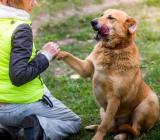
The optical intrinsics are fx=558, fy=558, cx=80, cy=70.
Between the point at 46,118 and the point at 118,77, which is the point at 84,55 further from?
the point at 46,118

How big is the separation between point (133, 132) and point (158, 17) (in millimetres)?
5102

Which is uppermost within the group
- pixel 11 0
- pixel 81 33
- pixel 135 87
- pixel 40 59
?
pixel 11 0

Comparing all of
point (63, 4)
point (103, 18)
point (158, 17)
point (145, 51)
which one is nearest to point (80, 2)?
point (63, 4)

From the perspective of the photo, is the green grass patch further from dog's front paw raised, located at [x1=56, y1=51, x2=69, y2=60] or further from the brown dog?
dog's front paw raised, located at [x1=56, y1=51, x2=69, y2=60]

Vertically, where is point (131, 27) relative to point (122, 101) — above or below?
above

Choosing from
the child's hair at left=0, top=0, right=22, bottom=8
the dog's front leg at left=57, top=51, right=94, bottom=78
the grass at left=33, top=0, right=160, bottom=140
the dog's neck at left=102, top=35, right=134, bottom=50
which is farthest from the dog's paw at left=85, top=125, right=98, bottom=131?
the child's hair at left=0, top=0, right=22, bottom=8

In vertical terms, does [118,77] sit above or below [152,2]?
above

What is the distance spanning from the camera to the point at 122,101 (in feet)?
19.6

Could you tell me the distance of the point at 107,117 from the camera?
19.3ft

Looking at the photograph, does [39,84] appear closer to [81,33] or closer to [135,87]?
[135,87]

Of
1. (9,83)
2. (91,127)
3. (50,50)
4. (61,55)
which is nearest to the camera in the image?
(9,83)

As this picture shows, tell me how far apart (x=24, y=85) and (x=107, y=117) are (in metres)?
0.96

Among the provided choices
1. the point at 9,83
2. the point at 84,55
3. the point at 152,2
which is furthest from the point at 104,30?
the point at 152,2

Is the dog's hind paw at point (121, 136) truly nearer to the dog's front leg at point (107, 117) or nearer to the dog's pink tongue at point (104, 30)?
the dog's front leg at point (107, 117)
